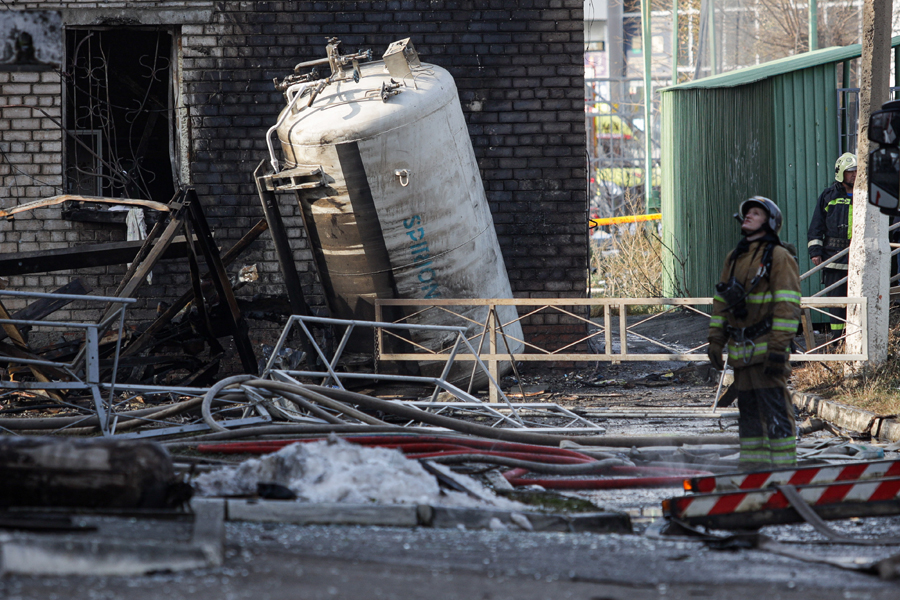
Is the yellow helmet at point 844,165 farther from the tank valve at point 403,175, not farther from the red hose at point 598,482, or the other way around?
the red hose at point 598,482

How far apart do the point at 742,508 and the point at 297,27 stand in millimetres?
7703

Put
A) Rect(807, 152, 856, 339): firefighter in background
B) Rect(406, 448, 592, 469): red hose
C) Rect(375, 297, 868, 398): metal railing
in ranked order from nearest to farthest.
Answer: Rect(406, 448, 592, 469): red hose → Rect(375, 297, 868, 398): metal railing → Rect(807, 152, 856, 339): firefighter in background

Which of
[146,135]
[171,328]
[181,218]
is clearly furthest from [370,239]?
[146,135]

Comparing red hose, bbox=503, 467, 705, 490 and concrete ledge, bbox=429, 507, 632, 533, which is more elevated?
concrete ledge, bbox=429, 507, 632, 533

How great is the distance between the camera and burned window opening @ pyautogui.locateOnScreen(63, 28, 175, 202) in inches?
404

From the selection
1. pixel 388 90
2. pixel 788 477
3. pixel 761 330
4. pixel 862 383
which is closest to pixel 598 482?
pixel 788 477

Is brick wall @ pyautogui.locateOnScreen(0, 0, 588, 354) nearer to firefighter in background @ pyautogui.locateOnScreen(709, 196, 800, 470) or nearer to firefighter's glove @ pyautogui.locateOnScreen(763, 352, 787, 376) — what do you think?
firefighter in background @ pyautogui.locateOnScreen(709, 196, 800, 470)

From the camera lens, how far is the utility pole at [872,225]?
25.6 ft

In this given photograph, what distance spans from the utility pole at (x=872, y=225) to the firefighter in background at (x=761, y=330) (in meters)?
2.94

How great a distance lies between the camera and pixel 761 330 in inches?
208

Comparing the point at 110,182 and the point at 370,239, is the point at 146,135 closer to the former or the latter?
the point at 110,182

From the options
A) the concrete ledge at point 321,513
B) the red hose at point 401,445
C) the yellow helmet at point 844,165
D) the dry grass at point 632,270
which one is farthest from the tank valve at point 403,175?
the dry grass at point 632,270

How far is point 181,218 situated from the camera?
26.8 feet

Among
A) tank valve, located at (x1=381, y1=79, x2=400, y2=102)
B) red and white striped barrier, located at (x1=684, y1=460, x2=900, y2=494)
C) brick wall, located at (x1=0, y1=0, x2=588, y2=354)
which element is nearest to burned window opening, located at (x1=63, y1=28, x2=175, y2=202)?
brick wall, located at (x1=0, y1=0, x2=588, y2=354)
